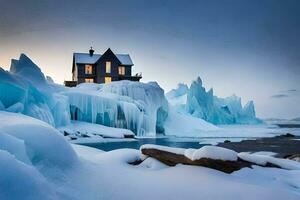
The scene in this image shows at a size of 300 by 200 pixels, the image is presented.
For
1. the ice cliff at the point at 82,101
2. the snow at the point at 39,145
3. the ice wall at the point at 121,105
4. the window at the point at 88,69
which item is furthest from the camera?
the window at the point at 88,69

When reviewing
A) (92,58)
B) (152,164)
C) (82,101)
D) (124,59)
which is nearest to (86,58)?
(92,58)

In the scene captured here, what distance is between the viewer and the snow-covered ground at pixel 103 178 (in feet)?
15.0

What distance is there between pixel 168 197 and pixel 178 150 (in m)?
2.00

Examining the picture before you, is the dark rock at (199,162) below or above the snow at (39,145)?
below

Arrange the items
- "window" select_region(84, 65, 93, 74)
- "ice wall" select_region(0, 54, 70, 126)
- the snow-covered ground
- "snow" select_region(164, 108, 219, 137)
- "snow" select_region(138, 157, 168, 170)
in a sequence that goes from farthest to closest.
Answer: "window" select_region(84, 65, 93, 74) → "snow" select_region(164, 108, 219, 137) → "ice wall" select_region(0, 54, 70, 126) → "snow" select_region(138, 157, 168, 170) → the snow-covered ground

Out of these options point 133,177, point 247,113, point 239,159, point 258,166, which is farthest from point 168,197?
point 247,113

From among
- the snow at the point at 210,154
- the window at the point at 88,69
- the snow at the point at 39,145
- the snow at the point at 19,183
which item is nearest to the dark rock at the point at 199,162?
the snow at the point at 210,154

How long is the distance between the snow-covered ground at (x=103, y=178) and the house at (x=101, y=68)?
46147 mm

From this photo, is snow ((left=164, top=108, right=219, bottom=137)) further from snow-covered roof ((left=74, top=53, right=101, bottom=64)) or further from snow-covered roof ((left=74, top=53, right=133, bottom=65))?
snow-covered roof ((left=74, top=53, right=101, bottom=64))

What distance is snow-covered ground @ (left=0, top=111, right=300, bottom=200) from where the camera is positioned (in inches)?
180

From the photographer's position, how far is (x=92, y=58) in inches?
2089

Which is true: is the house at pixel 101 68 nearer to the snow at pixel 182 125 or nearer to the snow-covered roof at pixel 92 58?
the snow-covered roof at pixel 92 58

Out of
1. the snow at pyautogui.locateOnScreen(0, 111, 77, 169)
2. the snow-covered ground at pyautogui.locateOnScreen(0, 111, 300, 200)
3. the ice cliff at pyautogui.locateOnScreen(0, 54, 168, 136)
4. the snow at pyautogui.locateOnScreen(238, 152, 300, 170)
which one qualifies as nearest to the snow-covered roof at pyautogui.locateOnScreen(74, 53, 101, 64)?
the ice cliff at pyautogui.locateOnScreen(0, 54, 168, 136)

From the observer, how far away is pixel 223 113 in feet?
235
